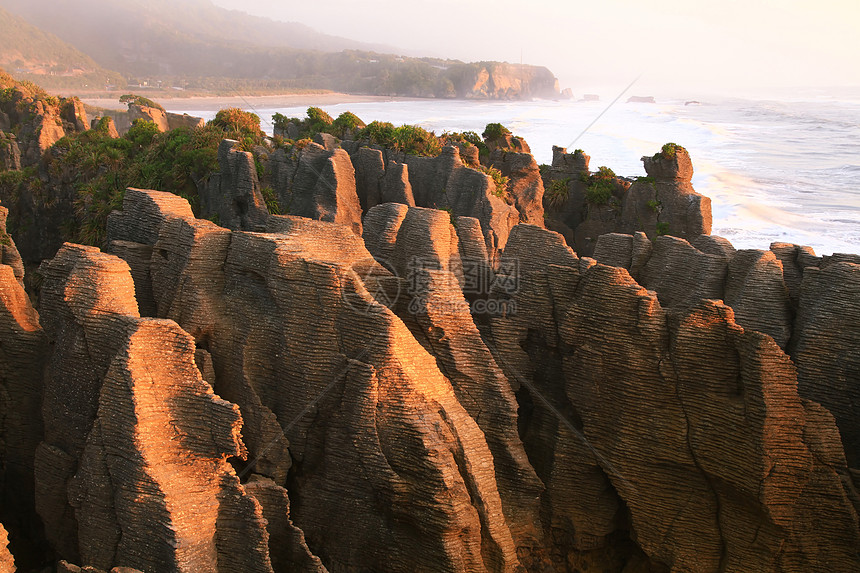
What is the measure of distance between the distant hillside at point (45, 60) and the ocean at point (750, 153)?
60.6 metres

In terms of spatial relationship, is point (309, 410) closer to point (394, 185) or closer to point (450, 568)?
point (450, 568)

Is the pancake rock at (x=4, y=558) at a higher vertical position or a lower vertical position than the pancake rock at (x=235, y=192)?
lower

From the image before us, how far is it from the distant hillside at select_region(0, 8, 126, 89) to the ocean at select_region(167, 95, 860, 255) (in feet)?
199

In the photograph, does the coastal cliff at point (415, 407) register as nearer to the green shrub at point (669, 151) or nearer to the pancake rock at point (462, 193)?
the pancake rock at point (462, 193)

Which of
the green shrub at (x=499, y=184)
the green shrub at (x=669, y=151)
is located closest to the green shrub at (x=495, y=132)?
the green shrub at (x=499, y=184)

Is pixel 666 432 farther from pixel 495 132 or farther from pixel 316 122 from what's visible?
pixel 316 122

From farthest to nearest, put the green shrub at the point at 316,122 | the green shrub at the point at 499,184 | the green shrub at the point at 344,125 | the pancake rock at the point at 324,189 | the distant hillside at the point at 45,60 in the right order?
the distant hillside at the point at 45,60, the green shrub at the point at 316,122, the green shrub at the point at 344,125, the green shrub at the point at 499,184, the pancake rock at the point at 324,189

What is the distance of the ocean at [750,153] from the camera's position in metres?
53.3

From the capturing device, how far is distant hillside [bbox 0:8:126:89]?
15500 centimetres

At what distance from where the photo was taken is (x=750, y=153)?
88938mm

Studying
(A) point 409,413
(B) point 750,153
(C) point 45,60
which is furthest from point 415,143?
(C) point 45,60

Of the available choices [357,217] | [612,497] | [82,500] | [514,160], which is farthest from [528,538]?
[514,160]

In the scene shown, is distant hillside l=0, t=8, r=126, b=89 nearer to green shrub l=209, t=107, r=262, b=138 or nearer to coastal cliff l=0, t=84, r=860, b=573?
green shrub l=209, t=107, r=262, b=138

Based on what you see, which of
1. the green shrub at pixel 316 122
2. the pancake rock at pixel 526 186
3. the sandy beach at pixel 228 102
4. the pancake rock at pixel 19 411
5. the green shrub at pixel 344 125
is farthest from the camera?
the sandy beach at pixel 228 102
